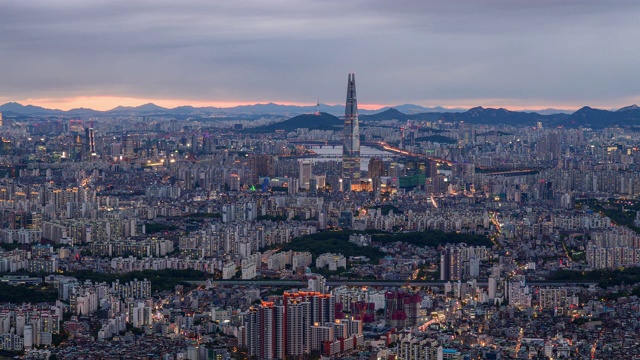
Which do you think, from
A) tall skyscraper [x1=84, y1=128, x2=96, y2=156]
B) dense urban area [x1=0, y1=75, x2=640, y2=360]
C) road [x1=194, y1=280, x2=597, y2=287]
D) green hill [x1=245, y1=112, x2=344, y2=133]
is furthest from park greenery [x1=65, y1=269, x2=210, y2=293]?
green hill [x1=245, y1=112, x2=344, y2=133]

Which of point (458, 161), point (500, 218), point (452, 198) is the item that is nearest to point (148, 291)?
point (500, 218)

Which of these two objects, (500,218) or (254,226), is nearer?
(254,226)

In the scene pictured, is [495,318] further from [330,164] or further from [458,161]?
[458,161]

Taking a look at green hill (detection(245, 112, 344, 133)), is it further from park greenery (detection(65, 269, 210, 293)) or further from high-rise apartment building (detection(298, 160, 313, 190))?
park greenery (detection(65, 269, 210, 293))

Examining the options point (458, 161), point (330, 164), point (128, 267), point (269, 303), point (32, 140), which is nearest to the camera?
point (269, 303)

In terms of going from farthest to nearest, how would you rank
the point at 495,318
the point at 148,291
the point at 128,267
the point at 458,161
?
1. the point at 458,161
2. the point at 128,267
3. the point at 148,291
4. the point at 495,318

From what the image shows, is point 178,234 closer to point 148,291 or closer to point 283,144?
point 148,291

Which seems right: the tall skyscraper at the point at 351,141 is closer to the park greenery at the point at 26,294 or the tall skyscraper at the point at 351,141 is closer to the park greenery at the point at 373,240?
the park greenery at the point at 373,240

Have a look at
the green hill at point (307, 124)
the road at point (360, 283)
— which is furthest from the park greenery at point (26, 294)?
Answer: the green hill at point (307, 124)
